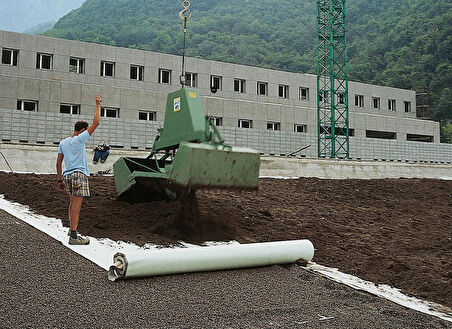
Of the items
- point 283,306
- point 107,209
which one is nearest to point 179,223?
point 107,209

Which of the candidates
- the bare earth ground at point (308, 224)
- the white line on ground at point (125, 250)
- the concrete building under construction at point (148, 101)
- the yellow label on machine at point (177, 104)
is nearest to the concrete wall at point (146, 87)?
the concrete building under construction at point (148, 101)

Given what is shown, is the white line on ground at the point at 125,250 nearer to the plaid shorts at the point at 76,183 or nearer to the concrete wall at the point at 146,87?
the plaid shorts at the point at 76,183

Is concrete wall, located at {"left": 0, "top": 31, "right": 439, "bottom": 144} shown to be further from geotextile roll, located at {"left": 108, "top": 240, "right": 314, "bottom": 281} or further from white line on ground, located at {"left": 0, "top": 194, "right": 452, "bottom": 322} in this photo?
geotextile roll, located at {"left": 108, "top": 240, "right": 314, "bottom": 281}

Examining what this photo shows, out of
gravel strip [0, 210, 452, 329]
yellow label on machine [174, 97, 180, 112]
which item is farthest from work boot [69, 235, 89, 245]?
yellow label on machine [174, 97, 180, 112]

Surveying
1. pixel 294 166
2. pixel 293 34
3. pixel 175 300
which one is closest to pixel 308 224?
pixel 175 300

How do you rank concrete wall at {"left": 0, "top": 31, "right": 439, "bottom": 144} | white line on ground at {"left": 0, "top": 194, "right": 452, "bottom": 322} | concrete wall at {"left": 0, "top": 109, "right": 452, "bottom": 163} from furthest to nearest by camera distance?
concrete wall at {"left": 0, "top": 31, "right": 439, "bottom": 144} < concrete wall at {"left": 0, "top": 109, "right": 452, "bottom": 163} < white line on ground at {"left": 0, "top": 194, "right": 452, "bottom": 322}

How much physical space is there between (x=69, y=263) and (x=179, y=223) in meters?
2.46

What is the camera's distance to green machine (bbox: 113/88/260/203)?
6332 mm

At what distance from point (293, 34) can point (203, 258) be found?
83.5 meters

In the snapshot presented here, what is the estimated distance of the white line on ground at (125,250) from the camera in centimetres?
523

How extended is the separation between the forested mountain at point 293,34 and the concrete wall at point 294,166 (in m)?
49.5

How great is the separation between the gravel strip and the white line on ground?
6.9 inches

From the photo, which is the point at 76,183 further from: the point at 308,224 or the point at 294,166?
the point at 294,166

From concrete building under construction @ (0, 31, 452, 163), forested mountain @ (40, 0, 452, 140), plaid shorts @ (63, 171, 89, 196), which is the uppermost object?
forested mountain @ (40, 0, 452, 140)
